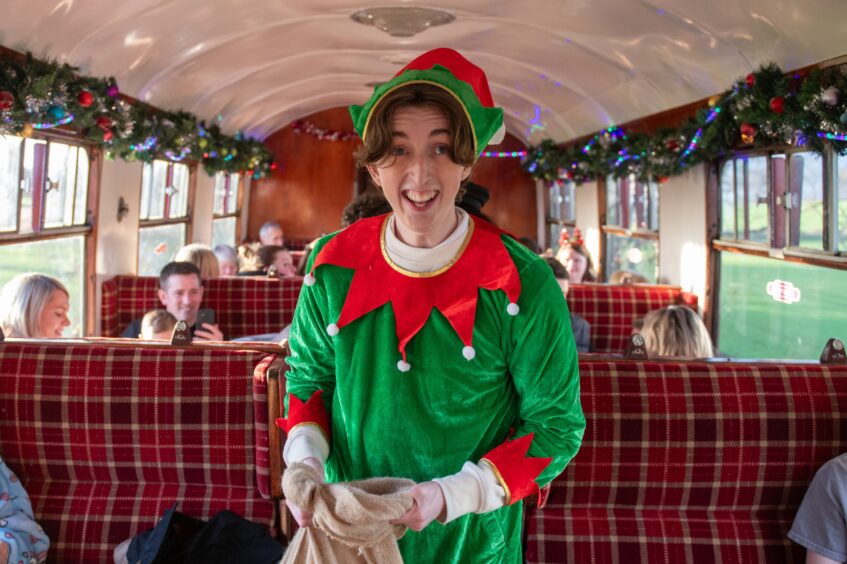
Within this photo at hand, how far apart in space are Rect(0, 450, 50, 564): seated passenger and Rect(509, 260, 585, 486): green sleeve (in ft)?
5.50

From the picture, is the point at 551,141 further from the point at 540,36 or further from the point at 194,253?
the point at 194,253

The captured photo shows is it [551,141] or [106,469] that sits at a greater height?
[551,141]

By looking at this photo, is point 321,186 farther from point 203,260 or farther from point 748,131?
point 748,131

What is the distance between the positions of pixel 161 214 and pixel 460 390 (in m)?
7.01

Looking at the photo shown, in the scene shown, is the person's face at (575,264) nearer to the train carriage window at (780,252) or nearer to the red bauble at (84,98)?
the train carriage window at (780,252)

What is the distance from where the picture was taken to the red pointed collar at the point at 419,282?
1.55 meters

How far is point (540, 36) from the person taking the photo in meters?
6.54

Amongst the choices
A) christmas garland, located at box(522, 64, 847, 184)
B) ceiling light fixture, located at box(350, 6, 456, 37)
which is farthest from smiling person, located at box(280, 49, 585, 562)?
ceiling light fixture, located at box(350, 6, 456, 37)

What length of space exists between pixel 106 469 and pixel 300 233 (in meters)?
10.8

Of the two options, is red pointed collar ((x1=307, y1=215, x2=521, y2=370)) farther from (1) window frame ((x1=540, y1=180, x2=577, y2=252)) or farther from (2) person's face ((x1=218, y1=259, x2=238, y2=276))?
(1) window frame ((x1=540, y1=180, x2=577, y2=252))

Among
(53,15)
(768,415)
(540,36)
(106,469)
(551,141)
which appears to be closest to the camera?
(768,415)

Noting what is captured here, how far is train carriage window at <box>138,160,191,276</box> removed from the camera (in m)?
7.37

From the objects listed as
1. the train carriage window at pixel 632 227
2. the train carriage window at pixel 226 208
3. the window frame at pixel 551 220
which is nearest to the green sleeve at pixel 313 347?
the train carriage window at pixel 632 227

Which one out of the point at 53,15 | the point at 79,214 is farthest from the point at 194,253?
the point at 53,15
